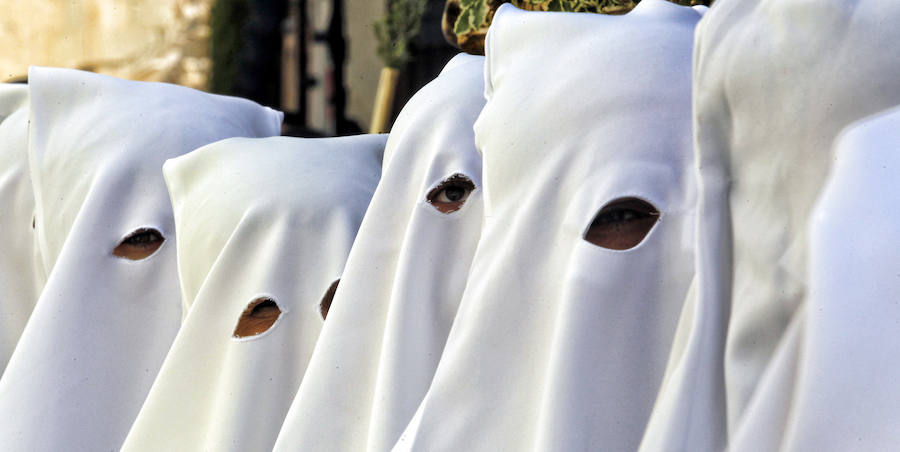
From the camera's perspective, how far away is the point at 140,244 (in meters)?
2.87

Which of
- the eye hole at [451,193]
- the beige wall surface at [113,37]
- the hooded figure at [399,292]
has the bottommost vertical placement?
the beige wall surface at [113,37]

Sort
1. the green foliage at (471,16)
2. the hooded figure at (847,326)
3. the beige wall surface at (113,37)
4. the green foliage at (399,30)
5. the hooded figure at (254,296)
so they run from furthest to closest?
1. the beige wall surface at (113,37)
2. the green foliage at (399,30)
3. the green foliage at (471,16)
4. the hooded figure at (254,296)
5. the hooded figure at (847,326)

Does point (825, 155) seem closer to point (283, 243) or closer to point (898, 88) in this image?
point (898, 88)

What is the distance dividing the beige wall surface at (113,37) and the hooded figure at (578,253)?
527 cm

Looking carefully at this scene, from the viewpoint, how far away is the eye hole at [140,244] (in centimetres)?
284

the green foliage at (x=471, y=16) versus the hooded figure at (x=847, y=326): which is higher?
the hooded figure at (x=847, y=326)

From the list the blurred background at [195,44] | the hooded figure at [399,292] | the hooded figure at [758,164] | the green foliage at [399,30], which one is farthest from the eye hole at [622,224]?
the blurred background at [195,44]

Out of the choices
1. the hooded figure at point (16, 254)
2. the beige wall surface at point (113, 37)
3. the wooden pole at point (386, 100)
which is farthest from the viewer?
the beige wall surface at point (113, 37)

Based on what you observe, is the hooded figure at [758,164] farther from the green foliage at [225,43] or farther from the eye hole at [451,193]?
the green foliage at [225,43]

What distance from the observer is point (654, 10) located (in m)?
1.93

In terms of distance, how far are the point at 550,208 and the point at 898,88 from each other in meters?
0.56

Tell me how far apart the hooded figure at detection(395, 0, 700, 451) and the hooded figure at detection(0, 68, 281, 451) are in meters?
1.22

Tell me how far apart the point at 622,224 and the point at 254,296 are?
0.99 m

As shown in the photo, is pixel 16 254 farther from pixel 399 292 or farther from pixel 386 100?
pixel 399 292
